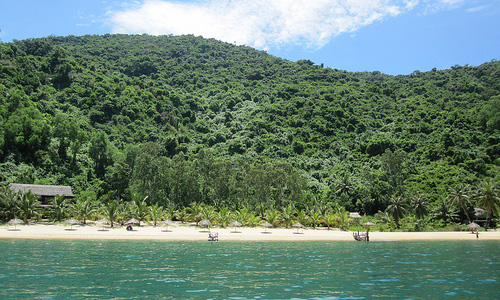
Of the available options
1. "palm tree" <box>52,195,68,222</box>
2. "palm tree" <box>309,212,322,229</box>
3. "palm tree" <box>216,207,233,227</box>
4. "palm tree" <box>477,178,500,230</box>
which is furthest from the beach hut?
"palm tree" <box>477,178,500,230</box>

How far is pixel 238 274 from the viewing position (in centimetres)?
2102

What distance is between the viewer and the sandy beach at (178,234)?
135ft

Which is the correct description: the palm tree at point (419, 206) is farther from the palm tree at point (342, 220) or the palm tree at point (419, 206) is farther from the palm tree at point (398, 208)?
the palm tree at point (342, 220)

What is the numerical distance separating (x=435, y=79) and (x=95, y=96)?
14363cm

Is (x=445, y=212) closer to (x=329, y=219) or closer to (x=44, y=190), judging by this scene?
(x=329, y=219)

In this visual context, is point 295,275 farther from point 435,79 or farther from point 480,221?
point 435,79

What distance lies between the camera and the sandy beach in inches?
1614

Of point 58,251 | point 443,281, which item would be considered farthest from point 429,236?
point 58,251

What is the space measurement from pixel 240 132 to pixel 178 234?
7323cm

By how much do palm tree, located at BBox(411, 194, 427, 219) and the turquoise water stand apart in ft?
85.7

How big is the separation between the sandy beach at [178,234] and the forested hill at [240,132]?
15.7 metres

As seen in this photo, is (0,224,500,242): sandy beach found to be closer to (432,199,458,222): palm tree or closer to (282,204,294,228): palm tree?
(282,204,294,228): palm tree

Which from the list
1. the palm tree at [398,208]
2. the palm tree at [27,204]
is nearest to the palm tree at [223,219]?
the palm tree at [27,204]

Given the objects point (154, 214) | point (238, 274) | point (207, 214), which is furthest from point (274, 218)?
point (238, 274)
